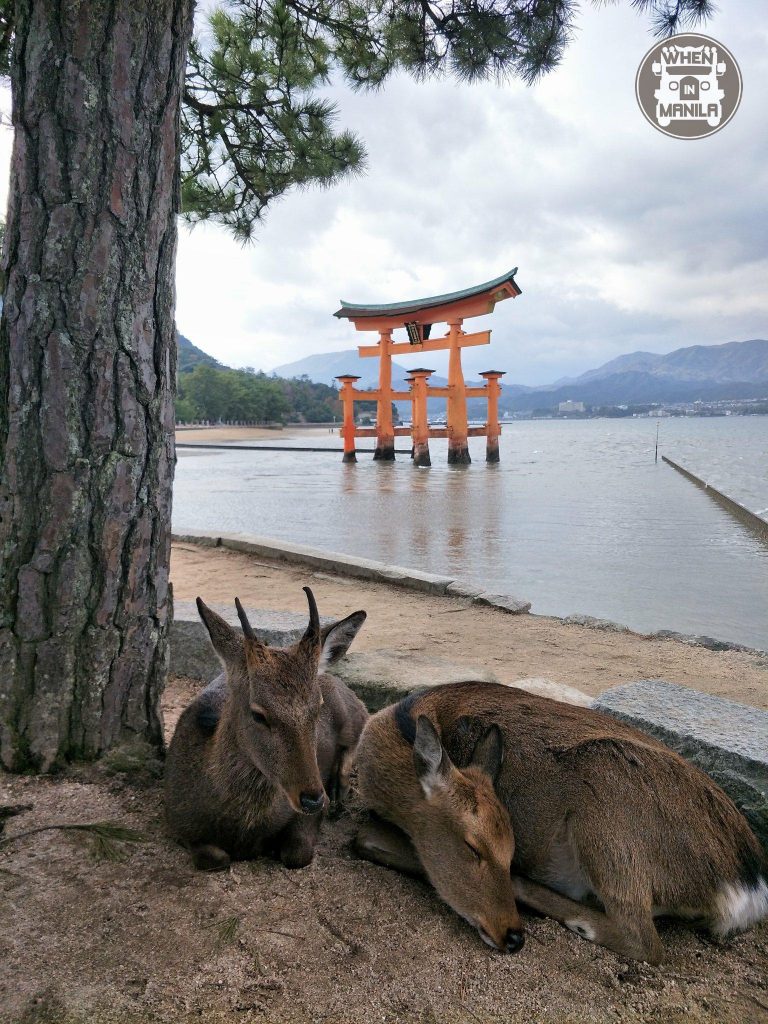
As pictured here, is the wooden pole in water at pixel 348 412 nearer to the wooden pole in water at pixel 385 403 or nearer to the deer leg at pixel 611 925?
the wooden pole in water at pixel 385 403

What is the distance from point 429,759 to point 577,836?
540 mm

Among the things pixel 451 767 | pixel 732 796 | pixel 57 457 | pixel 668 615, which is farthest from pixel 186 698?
pixel 668 615

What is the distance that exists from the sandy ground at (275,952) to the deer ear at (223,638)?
2.47 ft

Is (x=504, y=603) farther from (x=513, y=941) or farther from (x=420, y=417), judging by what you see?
(x=420, y=417)

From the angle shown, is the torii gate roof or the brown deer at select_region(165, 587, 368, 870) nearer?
the brown deer at select_region(165, 587, 368, 870)

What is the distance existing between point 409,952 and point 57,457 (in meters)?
2.26

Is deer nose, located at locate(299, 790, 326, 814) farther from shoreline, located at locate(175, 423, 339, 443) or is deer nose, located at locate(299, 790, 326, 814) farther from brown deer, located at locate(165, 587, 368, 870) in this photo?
shoreline, located at locate(175, 423, 339, 443)

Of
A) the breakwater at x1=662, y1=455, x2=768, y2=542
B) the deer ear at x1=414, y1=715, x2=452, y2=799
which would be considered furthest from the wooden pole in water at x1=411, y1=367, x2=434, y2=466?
the deer ear at x1=414, y1=715, x2=452, y2=799

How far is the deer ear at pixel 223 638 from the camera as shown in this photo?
2605 millimetres

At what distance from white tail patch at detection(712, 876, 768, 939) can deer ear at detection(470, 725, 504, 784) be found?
78 centimetres

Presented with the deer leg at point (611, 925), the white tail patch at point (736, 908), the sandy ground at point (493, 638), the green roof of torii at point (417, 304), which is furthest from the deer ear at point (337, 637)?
the green roof of torii at point (417, 304)

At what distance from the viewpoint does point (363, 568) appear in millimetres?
8492

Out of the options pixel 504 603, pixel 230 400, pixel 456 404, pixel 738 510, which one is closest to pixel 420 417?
pixel 456 404

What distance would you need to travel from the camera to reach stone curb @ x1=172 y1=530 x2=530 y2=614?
778 cm
